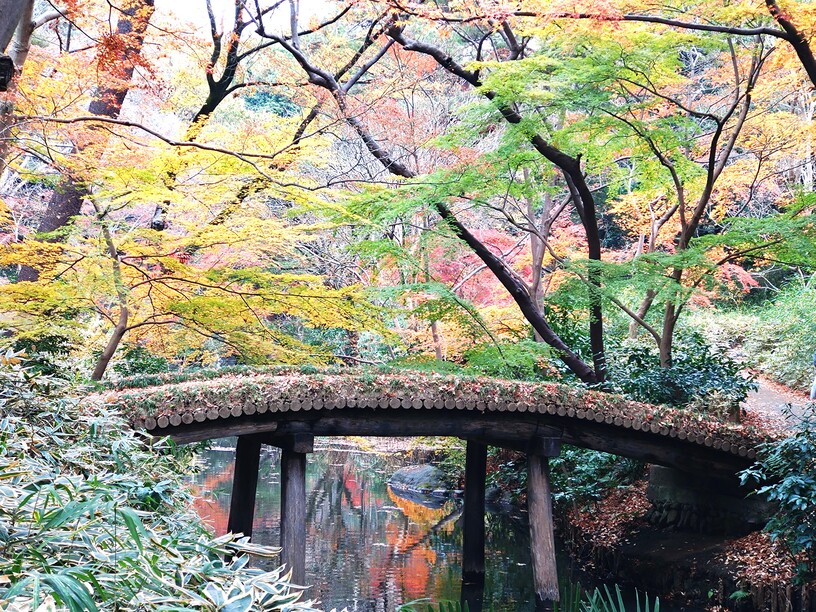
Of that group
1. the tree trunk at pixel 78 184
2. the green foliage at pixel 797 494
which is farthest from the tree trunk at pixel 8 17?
the green foliage at pixel 797 494

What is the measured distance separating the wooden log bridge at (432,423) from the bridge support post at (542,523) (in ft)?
0.03

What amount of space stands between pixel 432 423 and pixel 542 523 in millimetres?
1559

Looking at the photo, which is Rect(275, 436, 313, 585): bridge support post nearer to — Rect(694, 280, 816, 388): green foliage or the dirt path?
the dirt path

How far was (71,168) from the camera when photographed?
733 centimetres

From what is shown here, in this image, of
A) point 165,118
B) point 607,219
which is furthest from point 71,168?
point 607,219

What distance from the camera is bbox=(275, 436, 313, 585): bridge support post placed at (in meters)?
6.60

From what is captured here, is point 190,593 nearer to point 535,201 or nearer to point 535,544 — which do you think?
point 535,544

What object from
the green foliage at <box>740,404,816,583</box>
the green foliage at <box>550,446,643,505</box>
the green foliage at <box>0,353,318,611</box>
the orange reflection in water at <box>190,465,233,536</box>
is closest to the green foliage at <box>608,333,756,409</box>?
the green foliage at <box>550,446,643,505</box>

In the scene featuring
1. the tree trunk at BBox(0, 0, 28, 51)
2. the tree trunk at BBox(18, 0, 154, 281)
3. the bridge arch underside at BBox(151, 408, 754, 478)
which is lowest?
the bridge arch underside at BBox(151, 408, 754, 478)

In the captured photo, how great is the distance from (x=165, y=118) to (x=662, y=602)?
15.1 meters

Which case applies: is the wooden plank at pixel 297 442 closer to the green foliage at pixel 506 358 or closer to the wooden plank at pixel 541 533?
the wooden plank at pixel 541 533

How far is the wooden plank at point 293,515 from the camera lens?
6.59 meters

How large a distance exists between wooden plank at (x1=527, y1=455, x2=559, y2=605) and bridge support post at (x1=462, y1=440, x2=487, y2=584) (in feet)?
3.17

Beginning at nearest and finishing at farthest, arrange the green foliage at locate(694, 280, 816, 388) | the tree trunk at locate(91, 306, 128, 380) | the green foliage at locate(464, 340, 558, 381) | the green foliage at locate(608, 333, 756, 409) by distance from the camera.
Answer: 1. the tree trunk at locate(91, 306, 128, 380)
2. the green foliage at locate(464, 340, 558, 381)
3. the green foliage at locate(608, 333, 756, 409)
4. the green foliage at locate(694, 280, 816, 388)
